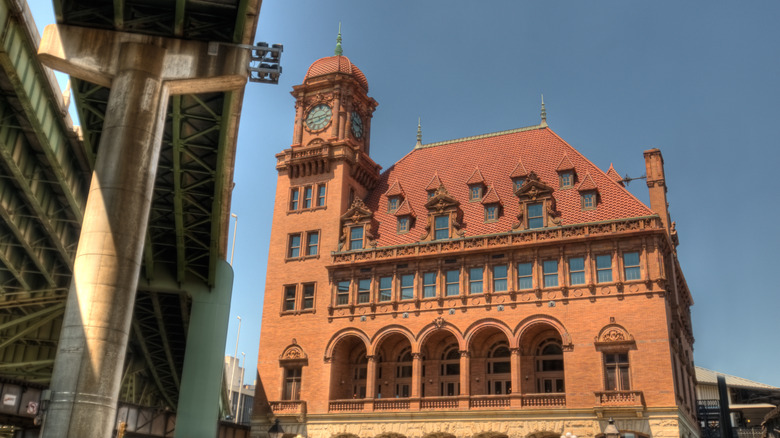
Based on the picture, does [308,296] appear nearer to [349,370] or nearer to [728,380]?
[349,370]

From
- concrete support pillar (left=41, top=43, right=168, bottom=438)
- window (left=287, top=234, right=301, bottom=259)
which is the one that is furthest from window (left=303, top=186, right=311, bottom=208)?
concrete support pillar (left=41, top=43, right=168, bottom=438)

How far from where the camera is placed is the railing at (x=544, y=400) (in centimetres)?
4634

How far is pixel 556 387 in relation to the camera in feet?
160

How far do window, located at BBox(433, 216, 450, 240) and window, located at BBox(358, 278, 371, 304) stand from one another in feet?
19.2

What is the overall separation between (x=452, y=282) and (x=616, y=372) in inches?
481

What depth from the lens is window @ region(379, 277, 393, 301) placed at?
53.8 m

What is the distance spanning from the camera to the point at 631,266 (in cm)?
4706

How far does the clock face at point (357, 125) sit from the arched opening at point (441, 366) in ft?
61.4

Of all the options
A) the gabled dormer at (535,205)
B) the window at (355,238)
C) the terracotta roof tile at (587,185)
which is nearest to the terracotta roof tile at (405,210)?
the window at (355,238)

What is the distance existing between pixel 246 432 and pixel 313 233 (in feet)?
50.4

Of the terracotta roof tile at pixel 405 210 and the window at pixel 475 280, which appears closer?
the window at pixel 475 280

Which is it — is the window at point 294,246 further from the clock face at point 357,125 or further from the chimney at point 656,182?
the chimney at point 656,182

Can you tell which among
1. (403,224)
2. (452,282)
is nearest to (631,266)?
(452,282)

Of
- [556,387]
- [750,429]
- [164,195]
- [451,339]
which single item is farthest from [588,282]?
[750,429]
